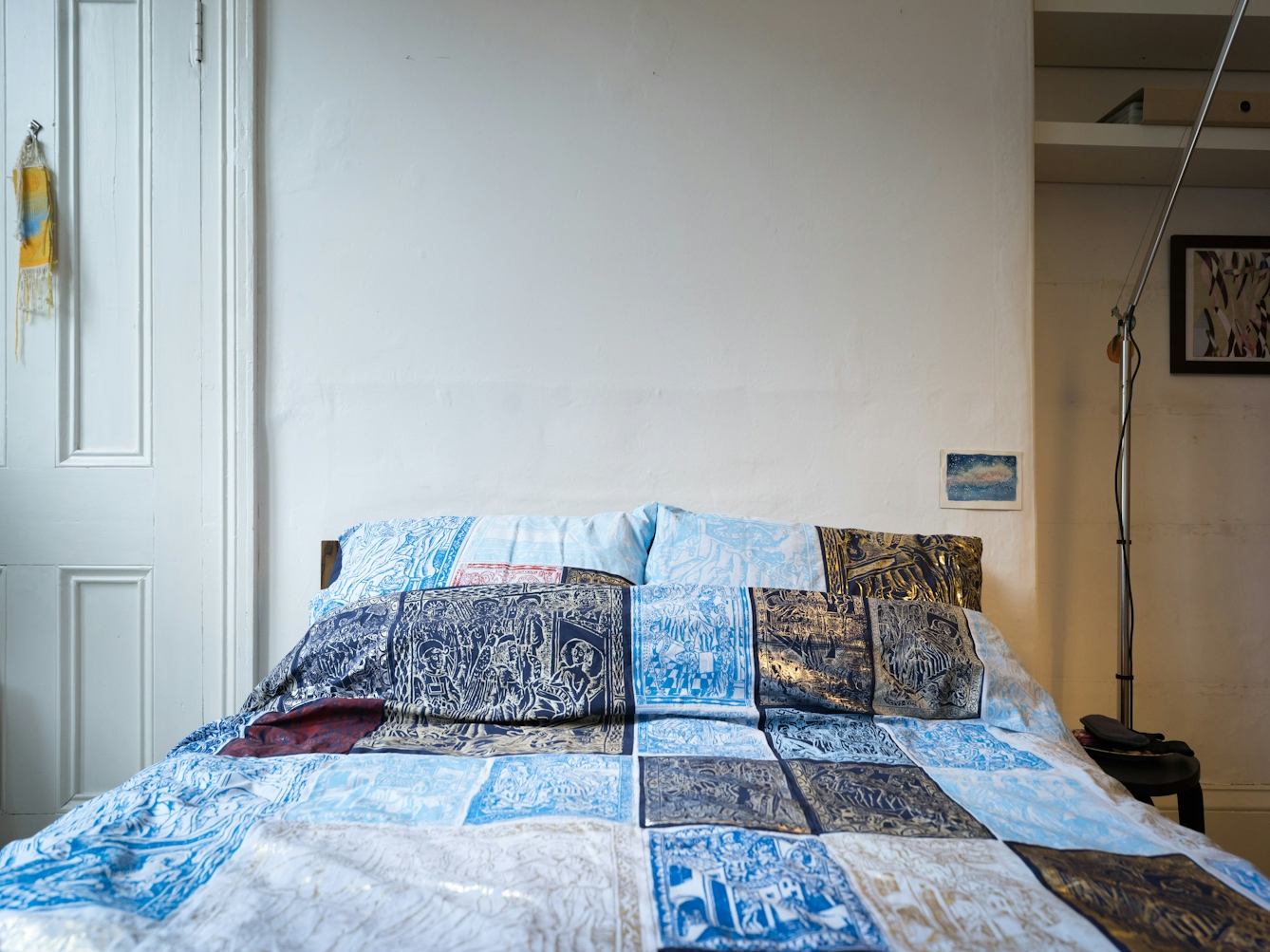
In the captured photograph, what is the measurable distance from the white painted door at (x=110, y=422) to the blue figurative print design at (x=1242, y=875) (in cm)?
206

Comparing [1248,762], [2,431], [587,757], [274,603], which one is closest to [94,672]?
[274,603]

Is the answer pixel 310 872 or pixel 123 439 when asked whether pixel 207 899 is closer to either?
pixel 310 872

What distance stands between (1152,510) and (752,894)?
2115 millimetres

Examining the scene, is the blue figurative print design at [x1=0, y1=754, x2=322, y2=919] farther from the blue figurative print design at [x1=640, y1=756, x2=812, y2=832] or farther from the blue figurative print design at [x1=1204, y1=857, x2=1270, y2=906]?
the blue figurative print design at [x1=1204, y1=857, x2=1270, y2=906]

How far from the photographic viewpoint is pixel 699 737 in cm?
118

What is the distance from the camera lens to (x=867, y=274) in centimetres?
200

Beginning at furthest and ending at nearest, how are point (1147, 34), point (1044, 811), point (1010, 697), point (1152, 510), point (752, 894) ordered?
1. point (1152, 510)
2. point (1147, 34)
3. point (1010, 697)
4. point (1044, 811)
5. point (752, 894)

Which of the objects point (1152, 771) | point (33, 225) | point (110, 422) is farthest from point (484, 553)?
point (33, 225)

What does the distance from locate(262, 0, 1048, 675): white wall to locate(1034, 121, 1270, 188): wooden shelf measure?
142 millimetres

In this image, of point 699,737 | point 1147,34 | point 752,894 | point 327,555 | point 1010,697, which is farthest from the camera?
point 1147,34

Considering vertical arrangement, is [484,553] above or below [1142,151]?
below

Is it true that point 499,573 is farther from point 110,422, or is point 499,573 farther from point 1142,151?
point 1142,151

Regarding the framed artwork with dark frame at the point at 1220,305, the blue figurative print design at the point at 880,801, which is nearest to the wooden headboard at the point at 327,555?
the blue figurative print design at the point at 880,801

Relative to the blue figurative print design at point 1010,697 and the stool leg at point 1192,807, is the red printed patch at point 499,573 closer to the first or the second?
the blue figurative print design at point 1010,697
